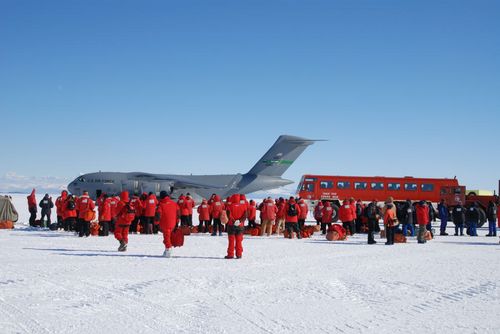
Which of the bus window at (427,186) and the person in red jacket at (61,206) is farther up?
the bus window at (427,186)

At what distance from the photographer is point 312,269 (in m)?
11.0

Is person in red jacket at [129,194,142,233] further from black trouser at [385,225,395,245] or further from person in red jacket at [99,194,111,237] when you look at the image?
black trouser at [385,225,395,245]

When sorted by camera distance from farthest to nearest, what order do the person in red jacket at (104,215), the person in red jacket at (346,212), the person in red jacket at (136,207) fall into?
the person in red jacket at (346,212) < the person in red jacket at (136,207) < the person in red jacket at (104,215)

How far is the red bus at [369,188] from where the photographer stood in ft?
112

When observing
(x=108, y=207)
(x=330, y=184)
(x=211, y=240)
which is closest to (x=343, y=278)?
(x=211, y=240)

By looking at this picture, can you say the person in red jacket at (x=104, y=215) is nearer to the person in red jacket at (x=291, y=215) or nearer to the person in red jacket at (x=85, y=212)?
the person in red jacket at (x=85, y=212)

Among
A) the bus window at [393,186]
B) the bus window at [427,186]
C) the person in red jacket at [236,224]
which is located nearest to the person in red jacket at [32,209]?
the person in red jacket at [236,224]

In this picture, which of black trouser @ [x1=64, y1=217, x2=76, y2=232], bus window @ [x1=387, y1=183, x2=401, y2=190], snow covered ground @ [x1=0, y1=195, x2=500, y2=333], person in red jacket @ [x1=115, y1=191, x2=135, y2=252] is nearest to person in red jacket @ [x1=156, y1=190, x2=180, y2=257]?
snow covered ground @ [x1=0, y1=195, x2=500, y2=333]

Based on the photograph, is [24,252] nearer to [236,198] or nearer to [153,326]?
[236,198]

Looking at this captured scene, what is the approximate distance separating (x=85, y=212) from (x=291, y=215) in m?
7.21

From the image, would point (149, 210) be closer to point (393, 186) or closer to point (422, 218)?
point (422, 218)

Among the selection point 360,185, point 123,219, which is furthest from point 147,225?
point 360,185

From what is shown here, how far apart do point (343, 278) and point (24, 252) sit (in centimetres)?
822

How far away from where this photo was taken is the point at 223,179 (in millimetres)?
39719
